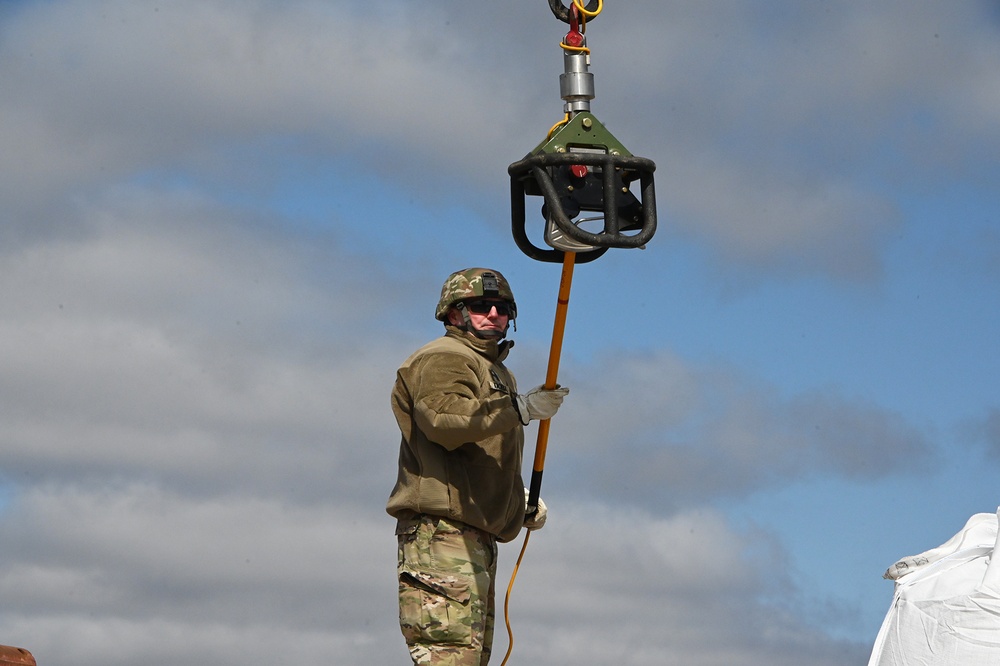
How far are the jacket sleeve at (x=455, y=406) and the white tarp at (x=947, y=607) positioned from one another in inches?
99.5

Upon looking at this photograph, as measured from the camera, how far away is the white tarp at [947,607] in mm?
7820

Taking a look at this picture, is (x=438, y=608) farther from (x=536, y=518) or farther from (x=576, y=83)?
(x=576, y=83)

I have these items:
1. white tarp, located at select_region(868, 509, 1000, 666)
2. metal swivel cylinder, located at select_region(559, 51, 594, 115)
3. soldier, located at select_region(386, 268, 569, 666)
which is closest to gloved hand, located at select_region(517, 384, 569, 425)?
soldier, located at select_region(386, 268, 569, 666)

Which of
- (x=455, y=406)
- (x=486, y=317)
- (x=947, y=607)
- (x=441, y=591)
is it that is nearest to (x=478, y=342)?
(x=486, y=317)

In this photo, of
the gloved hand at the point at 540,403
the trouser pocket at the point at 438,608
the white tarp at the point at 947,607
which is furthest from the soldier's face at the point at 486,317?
the white tarp at the point at 947,607

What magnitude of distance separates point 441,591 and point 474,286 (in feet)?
4.99

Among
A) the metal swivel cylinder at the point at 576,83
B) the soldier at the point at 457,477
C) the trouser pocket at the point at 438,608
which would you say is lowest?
the trouser pocket at the point at 438,608

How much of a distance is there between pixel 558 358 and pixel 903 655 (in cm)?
254

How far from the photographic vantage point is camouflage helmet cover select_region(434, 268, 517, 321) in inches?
302

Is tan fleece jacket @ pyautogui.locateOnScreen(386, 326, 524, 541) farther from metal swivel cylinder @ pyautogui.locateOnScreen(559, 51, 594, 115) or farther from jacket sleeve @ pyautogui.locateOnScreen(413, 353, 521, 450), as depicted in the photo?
metal swivel cylinder @ pyautogui.locateOnScreen(559, 51, 594, 115)

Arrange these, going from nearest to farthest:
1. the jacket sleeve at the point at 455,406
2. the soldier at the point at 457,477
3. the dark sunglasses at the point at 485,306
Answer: the jacket sleeve at the point at 455,406, the soldier at the point at 457,477, the dark sunglasses at the point at 485,306

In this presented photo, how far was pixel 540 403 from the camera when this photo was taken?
7.32m

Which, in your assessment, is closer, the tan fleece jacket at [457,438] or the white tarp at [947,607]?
the tan fleece jacket at [457,438]

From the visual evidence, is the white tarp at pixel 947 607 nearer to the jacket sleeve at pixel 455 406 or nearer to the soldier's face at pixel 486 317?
the jacket sleeve at pixel 455 406
